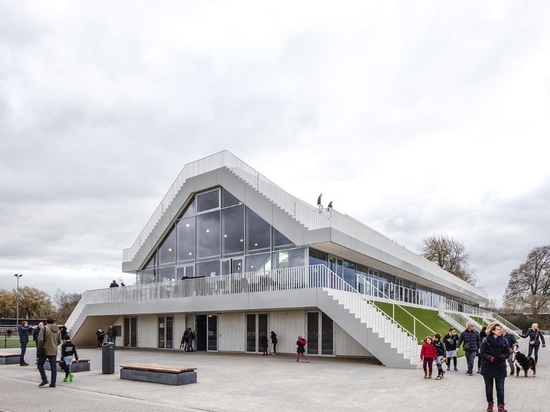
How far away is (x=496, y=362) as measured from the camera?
29.9 feet

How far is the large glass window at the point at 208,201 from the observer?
28219 mm

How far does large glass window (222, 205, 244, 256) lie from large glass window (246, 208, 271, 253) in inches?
17.1

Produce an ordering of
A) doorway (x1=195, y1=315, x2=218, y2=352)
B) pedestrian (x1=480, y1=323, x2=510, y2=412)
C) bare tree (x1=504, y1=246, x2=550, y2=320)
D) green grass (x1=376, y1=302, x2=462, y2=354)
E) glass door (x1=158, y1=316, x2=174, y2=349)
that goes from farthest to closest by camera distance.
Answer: bare tree (x1=504, y1=246, x2=550, y2=320), glass door (x1=158, y1=316, x2=174, y2=349), doorway (x1=195, y1=315, x2=218, y2=352), green grass (x1=376, y1=302, x2=462, y2=354), pedestrian (x1=480, y1=323, x2=510, y2=412)

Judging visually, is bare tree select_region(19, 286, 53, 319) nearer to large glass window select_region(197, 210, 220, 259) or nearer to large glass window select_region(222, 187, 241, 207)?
large glass window select_region(197, 210, 220, 259)

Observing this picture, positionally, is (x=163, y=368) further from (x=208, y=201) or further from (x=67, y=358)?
(x=208, y=201)

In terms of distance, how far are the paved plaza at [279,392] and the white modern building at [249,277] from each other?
378 cm

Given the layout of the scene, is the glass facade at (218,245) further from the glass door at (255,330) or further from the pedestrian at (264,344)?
the pedestrian at (264,344)

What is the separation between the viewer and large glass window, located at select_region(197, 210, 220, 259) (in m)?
27.7

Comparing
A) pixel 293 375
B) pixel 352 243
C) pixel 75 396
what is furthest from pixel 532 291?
pixel 75 396

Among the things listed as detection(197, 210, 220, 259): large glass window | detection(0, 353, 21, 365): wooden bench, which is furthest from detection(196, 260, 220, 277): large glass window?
detection(0, 353, 21, 365): wooden bench

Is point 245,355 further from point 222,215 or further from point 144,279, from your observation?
point 144,279

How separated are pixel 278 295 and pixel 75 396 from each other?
452 inches

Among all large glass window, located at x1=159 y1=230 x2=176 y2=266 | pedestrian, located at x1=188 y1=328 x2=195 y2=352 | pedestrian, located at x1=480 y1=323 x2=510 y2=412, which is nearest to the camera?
pedestrian, located at x1=480 y1=323 x2=510 y2=412

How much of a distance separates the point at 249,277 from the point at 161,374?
1028cm
